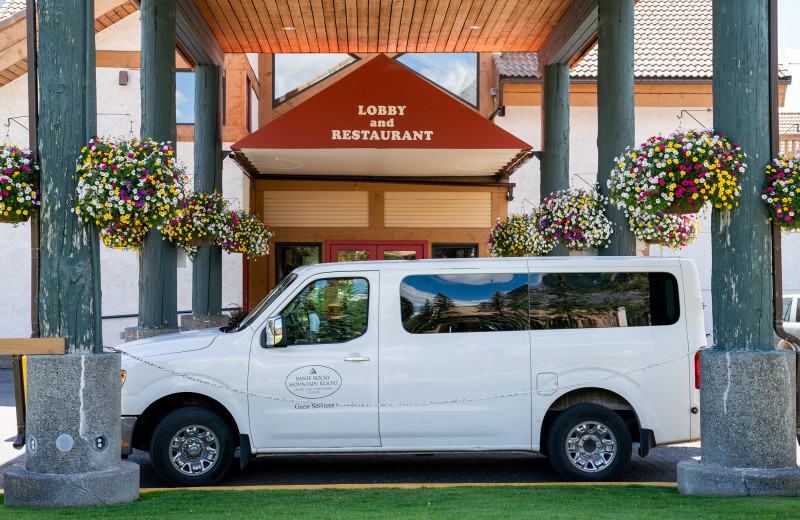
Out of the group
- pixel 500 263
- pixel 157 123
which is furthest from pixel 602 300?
pixel 157 123

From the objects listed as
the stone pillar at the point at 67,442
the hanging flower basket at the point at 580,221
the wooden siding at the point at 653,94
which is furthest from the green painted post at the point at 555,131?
the stone pillar at the point at 67,442

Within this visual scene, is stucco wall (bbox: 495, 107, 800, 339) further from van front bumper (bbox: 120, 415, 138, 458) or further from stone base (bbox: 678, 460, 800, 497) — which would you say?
stone base (bbox: 678, 460, 800, 497)

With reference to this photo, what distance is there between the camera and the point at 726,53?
22.9ft

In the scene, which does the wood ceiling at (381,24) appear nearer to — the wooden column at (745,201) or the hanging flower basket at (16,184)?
the wooden column at (745,201)

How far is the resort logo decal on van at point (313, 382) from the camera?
26.3 feet

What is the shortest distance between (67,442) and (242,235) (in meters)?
7.60

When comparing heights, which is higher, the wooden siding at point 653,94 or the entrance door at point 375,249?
the wooden siding at point 653,94

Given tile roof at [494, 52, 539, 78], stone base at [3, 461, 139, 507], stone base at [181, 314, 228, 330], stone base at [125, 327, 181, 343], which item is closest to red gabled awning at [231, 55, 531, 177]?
stone base at [181, 314, 228, 330]

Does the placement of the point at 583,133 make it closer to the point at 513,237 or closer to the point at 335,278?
the point at 513,237

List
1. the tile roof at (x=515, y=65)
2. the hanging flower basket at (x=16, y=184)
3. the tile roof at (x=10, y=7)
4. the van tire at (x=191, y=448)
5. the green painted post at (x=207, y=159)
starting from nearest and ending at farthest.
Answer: the hanging flower basket at (x=16, y=184), the van tire at (x=191, y=448), the green painted post at (x=207, y=159), the tile roof at (x=515, y=65), the tile roof at (x=10, y=7)

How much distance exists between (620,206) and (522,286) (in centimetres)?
118

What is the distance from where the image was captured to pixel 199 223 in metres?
12.4

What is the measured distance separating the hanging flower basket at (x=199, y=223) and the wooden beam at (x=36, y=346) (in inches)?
199

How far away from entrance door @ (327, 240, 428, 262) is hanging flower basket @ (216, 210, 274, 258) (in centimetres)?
541
